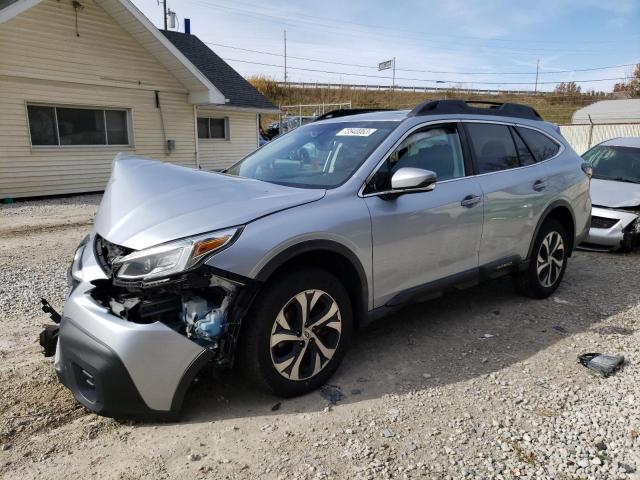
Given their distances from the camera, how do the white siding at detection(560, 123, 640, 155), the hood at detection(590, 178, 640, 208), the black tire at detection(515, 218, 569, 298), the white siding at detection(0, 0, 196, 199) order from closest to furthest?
the black tire at detection(515, 218, 569, 298) < the hood at detection(590, 178, 640, 208) < the white siding at detection(0, 0, 196, 199) < the white siding at detection(560, 123, 640, 155)

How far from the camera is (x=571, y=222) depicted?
4996 mm

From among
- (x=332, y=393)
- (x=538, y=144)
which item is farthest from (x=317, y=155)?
(x=538, y=144)

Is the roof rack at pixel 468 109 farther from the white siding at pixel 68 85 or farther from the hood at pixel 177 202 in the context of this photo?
the white siding at pixel 68 85

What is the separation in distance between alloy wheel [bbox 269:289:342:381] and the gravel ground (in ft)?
0.76

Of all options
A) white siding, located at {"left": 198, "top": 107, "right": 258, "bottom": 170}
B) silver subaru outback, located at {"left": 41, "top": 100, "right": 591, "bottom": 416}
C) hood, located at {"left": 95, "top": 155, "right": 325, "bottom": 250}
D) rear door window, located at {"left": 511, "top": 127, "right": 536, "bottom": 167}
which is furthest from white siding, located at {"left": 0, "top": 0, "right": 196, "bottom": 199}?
rear door window, located at {"left": 511, "top": 127, "right": 536, "bottom": 167}

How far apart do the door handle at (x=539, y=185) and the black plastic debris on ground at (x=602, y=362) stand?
5.15 feet

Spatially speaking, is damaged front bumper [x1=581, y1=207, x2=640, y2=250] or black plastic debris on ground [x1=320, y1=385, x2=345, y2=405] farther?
damaged front bumper [x1=581, y1=207, x2=640, y2=250]

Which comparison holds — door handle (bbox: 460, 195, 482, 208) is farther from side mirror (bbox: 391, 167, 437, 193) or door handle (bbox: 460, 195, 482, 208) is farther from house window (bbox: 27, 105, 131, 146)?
house window (bbox: 27, 105, 131, 146)

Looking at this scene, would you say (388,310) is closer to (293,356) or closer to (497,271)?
(293,356)

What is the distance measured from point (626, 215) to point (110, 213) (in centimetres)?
685

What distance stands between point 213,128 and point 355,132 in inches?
576

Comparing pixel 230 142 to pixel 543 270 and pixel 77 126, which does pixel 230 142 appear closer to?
pixel 77 126

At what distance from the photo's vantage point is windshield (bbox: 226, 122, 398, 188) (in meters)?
3.40

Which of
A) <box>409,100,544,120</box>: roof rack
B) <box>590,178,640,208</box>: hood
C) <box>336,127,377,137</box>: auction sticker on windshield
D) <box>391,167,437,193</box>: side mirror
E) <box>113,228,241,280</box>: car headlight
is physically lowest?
<box>590,178,640,208</box>: hood
